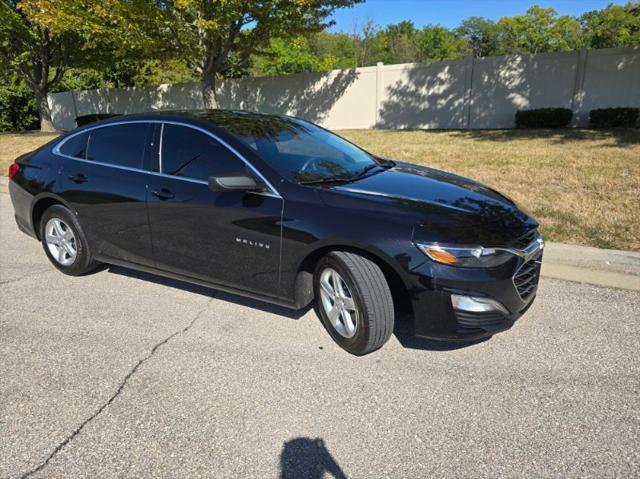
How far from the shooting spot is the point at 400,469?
2193 millimetres

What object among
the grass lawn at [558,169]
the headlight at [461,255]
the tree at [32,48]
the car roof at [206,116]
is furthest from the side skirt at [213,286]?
the tree at [32,48]

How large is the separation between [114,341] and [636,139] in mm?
12678

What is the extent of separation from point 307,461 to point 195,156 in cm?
235

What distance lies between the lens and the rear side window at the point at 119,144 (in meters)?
3.89

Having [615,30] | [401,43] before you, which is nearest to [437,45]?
[401,43]

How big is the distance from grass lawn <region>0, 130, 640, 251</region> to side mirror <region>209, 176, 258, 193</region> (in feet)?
11.8

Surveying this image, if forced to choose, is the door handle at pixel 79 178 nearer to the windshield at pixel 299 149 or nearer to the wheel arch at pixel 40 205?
the wheel arch at pixel 40 205

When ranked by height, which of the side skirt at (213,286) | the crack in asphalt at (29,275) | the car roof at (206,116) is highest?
the car roof at (206,116)

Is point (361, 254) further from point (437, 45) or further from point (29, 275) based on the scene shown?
point (437, 45)

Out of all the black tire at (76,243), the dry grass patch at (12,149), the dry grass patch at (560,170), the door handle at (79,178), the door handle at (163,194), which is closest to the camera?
the door handle at (163,194)

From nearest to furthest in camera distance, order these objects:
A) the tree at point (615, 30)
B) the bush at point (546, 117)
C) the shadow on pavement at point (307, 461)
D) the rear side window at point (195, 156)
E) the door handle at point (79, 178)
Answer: the shadow on pavement at point (307, 461)
the rear side window at point (195, 156)
the door handle at point (79, 178)
the bush at point (546, 117)
the tree at point (615, 30)

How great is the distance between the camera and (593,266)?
14.7 feet

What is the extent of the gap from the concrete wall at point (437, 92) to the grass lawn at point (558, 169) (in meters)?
2.88

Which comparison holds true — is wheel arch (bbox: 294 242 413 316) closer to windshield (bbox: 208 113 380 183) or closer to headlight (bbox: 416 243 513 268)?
headlight (bbox: 416 243 513 268)
